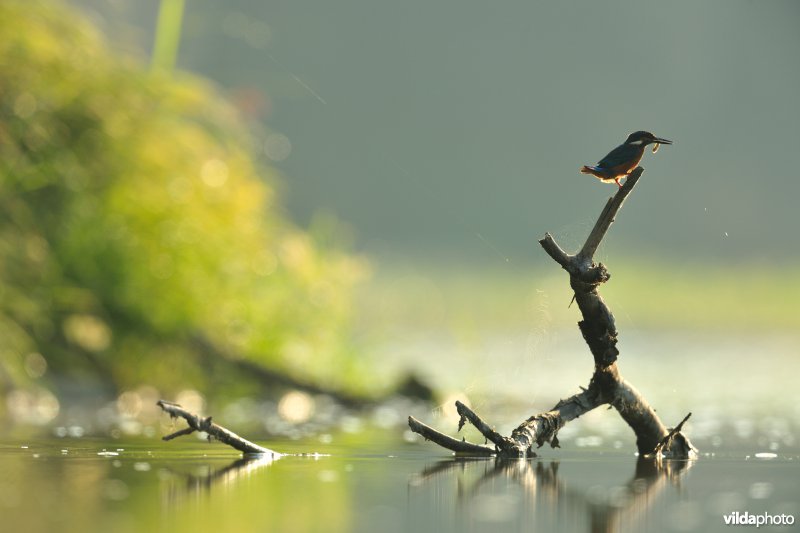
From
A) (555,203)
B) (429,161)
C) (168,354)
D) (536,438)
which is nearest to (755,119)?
(555,203)

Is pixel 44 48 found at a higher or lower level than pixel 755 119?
lower

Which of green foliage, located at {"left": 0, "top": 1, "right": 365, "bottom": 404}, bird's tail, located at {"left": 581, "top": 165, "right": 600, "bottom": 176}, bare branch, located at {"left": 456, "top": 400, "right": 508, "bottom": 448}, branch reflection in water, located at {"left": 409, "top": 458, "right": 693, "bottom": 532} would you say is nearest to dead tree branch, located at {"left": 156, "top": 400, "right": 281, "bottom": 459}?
branch reflection in water, located at {"left": 409, "top": 458, "right": 693, "bottom": 532}

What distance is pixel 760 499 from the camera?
4.21 m

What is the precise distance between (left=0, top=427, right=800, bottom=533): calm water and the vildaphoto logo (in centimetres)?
4

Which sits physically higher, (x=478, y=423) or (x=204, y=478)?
(x=478, y=423)

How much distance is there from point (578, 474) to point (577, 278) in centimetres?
81

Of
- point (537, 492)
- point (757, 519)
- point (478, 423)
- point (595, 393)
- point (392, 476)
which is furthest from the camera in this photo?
point (595, 393)

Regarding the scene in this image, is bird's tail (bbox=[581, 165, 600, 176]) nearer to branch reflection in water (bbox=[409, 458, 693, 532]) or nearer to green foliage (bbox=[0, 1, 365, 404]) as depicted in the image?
branch reflection in water (bbox=[409, 458, 693, 532])

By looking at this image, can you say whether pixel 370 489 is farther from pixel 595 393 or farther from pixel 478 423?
pixel 595 393

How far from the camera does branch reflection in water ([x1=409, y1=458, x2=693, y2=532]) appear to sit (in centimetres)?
379

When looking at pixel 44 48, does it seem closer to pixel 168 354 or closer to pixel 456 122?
pixel 168 354

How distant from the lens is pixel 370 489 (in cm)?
443

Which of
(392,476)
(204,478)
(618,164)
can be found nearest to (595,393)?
(392,476)

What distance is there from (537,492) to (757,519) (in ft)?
2.53
